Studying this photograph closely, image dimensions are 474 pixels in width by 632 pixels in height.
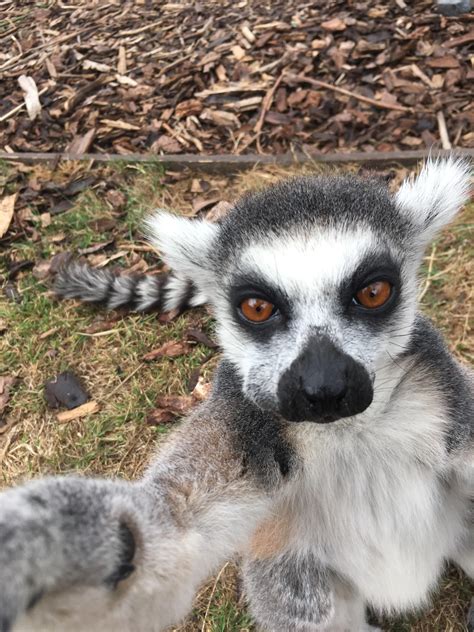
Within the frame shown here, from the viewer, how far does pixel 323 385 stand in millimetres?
1708

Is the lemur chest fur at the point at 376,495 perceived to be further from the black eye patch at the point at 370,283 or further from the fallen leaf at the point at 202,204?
the fallen leaf at the point at 202,204

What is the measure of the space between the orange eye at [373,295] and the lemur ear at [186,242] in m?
0.67

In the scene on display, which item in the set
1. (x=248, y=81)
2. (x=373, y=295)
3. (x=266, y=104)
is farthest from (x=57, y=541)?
Answer: (x=248, y=81)

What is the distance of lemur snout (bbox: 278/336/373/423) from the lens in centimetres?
172

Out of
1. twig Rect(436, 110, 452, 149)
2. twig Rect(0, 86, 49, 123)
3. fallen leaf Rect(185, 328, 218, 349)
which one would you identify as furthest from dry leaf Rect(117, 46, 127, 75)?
Answer: fallen leaf Rect(185, 328, 218, 349)

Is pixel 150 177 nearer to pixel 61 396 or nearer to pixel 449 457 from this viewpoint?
pixel 61 396

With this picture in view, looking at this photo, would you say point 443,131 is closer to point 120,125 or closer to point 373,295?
point 120,125

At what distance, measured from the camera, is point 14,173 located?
15.8 ft

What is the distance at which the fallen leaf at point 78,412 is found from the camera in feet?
11.7

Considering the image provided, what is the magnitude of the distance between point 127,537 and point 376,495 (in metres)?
0.94

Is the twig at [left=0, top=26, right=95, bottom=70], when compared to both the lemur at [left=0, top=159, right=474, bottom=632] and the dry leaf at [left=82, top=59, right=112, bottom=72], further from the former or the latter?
the lemur at [left=0, top=159, right=474, bottom=632]

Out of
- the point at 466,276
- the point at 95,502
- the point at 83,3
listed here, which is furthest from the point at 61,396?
the point at 83,3

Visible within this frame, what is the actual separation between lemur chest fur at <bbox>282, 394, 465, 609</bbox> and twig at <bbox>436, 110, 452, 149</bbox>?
112 inches

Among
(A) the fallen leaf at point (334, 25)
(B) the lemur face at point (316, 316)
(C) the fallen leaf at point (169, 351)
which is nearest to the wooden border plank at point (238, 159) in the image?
(A) the fallen leaf at point (334, 25)
